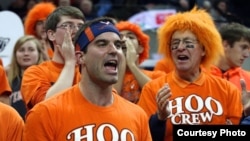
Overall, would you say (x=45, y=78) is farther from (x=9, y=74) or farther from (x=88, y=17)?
(x=88, y=17)

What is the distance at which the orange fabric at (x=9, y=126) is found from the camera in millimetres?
5176

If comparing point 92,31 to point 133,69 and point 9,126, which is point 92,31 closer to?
point 9,126

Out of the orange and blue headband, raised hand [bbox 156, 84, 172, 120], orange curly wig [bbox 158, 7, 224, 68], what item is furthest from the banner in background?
the orange and blue headband

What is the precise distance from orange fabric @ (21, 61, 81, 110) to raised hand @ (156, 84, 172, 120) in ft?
2.54

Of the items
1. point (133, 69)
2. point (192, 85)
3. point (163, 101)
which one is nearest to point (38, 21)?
point (133, 69)

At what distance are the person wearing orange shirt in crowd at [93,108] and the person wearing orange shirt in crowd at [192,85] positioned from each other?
0.87m

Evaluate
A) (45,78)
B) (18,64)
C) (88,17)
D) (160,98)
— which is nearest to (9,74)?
(18,64)

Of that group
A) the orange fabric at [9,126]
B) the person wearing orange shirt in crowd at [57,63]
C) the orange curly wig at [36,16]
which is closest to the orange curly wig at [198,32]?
the person wearing orange shirt in crowd at [57,63]

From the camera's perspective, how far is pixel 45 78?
646 cm

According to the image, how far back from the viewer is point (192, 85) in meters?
6.57

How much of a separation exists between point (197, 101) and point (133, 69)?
3.90 feet

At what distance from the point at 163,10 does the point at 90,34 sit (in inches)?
276

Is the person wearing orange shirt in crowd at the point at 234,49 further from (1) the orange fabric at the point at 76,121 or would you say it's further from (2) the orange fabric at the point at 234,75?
(1) the orange fabric at the point at 76,121

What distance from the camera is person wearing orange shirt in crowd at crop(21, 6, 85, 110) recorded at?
6.38 meters
